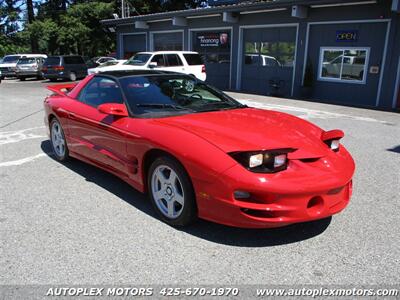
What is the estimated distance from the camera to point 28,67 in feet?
82.1

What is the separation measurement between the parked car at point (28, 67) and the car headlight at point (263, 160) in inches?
975

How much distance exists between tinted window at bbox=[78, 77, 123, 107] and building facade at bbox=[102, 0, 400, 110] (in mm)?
10960

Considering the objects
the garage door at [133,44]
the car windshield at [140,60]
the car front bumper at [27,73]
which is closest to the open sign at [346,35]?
the car windshield at [140,60]

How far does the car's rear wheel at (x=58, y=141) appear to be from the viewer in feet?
18.2

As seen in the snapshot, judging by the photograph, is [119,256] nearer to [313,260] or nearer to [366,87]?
[313,260]

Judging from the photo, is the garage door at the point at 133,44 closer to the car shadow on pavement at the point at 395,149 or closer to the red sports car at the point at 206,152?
the car shadow on pavement at the point at 395,149

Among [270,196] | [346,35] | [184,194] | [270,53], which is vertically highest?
[346,35]

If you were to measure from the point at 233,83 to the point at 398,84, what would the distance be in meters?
7.71

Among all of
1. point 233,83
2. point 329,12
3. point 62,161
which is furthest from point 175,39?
point 62,161

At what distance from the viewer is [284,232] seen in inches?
139

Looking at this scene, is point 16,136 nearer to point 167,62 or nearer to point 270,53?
point 167,62

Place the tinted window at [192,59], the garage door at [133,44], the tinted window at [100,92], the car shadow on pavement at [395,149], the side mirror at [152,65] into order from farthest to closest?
the garage door at [133,44] → the tinted window at [192,59] → the side mirror at [152,65] → the car shadow on pavement at [395,149] → the tinted window at [100,92]

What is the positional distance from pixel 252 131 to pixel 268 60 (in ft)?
47.4

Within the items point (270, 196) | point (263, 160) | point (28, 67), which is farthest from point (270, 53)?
point (28, 67)
